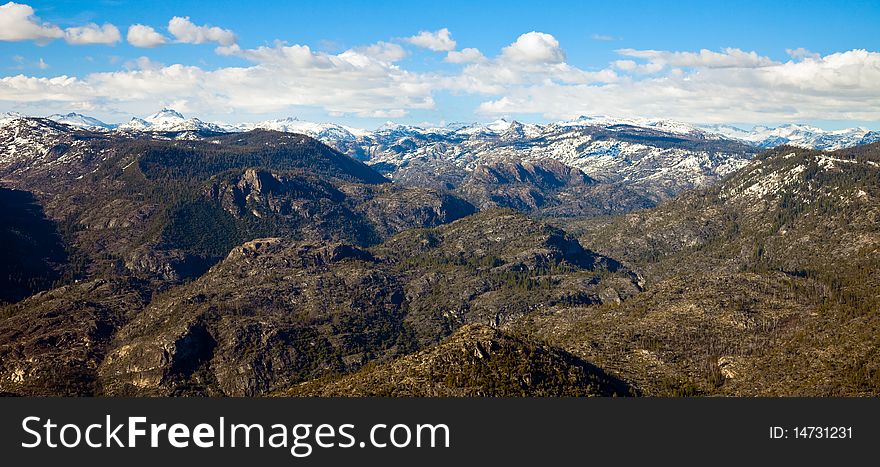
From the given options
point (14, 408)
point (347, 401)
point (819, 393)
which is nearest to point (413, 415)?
point (347, 401)

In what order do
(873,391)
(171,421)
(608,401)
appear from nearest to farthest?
(171,421) → (608,401) → (873,391)

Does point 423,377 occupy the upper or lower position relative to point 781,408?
lower

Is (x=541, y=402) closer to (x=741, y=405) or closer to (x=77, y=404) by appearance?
(x=741, y=405)

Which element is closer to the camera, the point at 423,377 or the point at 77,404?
the point at 77,404

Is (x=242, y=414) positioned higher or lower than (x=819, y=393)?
higher

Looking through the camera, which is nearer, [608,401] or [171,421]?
[171,421]

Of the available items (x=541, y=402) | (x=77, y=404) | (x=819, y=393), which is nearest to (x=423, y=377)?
(x=541, y=402)

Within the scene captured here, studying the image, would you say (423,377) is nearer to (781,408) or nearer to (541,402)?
(541,402)

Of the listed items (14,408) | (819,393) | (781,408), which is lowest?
(819,393)

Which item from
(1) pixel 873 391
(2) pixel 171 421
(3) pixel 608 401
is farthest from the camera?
(1) pixel 873 391
